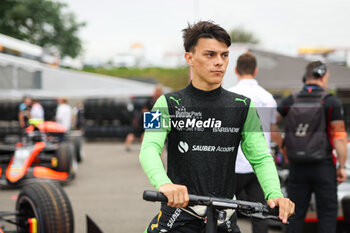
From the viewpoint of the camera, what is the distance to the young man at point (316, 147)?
3285 millimetres

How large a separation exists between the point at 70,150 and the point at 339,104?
5145mm

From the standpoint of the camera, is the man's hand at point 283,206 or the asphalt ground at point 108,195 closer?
the man's hand at point 283,206

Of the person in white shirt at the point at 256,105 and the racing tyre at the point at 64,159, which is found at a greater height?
the person in white shirt at the point at 256,105

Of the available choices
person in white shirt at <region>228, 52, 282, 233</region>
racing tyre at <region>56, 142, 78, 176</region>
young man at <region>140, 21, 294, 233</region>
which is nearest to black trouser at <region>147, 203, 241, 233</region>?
young man at <region>140, 21, 294, 233</region>

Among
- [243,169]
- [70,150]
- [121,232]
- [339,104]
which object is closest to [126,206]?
[121,232]

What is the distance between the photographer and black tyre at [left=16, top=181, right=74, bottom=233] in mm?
3092

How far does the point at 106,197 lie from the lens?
20.6 ft

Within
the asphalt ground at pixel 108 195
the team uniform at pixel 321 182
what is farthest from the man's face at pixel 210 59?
the team uniform at pixel 321 182

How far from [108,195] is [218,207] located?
5112 millimetres

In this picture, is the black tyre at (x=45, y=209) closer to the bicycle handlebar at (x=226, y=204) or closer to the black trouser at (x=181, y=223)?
the black trouser at (x=181, y=223)

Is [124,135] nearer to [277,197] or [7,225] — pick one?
[7,225]

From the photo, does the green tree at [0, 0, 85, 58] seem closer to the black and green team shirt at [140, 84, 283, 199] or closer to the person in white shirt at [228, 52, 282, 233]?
the person in white shirt at [228, 52, 282, 233]

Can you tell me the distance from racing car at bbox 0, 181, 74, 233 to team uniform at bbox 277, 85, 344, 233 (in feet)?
5.83

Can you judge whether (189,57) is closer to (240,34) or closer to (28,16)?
(28,16)
